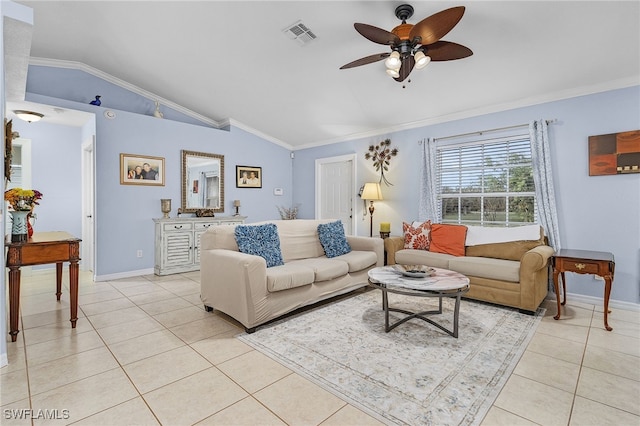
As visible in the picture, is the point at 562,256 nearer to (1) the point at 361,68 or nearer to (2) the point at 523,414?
(2) the point at 523,414

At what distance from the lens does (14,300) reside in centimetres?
243

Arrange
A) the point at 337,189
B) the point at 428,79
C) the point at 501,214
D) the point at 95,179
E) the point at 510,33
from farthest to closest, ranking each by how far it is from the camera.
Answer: the point at 337,189, the point at 95,179, the point at 501,214, the point at 428,79, the point at 510,33

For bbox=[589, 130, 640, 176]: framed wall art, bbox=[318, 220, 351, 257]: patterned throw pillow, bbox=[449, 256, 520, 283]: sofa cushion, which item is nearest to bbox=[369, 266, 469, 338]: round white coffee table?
bbox=[449, 256, 520, 283]: sofa cushion

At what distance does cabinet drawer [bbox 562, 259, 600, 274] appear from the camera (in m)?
2.83

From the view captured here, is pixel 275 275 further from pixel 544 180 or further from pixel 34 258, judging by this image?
pixel 544 180

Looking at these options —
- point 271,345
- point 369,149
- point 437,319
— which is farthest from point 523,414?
point 369,149

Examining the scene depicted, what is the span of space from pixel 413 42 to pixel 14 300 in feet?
12.3

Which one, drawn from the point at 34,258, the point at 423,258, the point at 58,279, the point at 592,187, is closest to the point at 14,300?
the point at 34,258

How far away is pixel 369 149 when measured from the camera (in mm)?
5547

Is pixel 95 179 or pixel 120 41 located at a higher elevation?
pixel 120 41

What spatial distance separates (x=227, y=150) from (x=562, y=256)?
5.30 m

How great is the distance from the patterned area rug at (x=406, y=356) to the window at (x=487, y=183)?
1403mm

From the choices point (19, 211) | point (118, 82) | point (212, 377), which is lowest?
point (212, 377)

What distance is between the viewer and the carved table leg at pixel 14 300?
242 centimetres
